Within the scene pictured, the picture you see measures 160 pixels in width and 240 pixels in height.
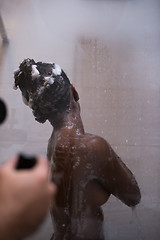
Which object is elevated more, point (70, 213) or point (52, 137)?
point (52, 137)

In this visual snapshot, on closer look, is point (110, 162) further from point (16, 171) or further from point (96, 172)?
point (16, 171)

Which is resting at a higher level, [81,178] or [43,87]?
[43,87]

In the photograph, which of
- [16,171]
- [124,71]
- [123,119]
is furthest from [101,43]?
[16,171]

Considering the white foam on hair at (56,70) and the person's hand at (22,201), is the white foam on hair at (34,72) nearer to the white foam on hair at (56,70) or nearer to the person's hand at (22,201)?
the white foam on hair at (56,70)

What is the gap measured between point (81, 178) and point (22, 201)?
288mm

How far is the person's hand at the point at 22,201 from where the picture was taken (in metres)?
0.35

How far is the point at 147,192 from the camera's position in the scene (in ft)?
3.01

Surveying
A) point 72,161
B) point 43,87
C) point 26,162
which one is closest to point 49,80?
point 43,87

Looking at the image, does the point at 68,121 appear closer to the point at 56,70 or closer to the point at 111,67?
the point at 56,70

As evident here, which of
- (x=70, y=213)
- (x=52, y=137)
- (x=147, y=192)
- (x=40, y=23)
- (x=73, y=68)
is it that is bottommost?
(x=147, y=192)

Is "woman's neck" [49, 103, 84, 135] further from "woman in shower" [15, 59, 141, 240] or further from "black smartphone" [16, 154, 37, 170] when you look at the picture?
"black smartphone" [16, 154, 37, 170]

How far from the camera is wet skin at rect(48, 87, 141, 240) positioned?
618mm

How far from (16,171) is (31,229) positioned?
0.07 m

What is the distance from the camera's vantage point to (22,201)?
1.14 feet
